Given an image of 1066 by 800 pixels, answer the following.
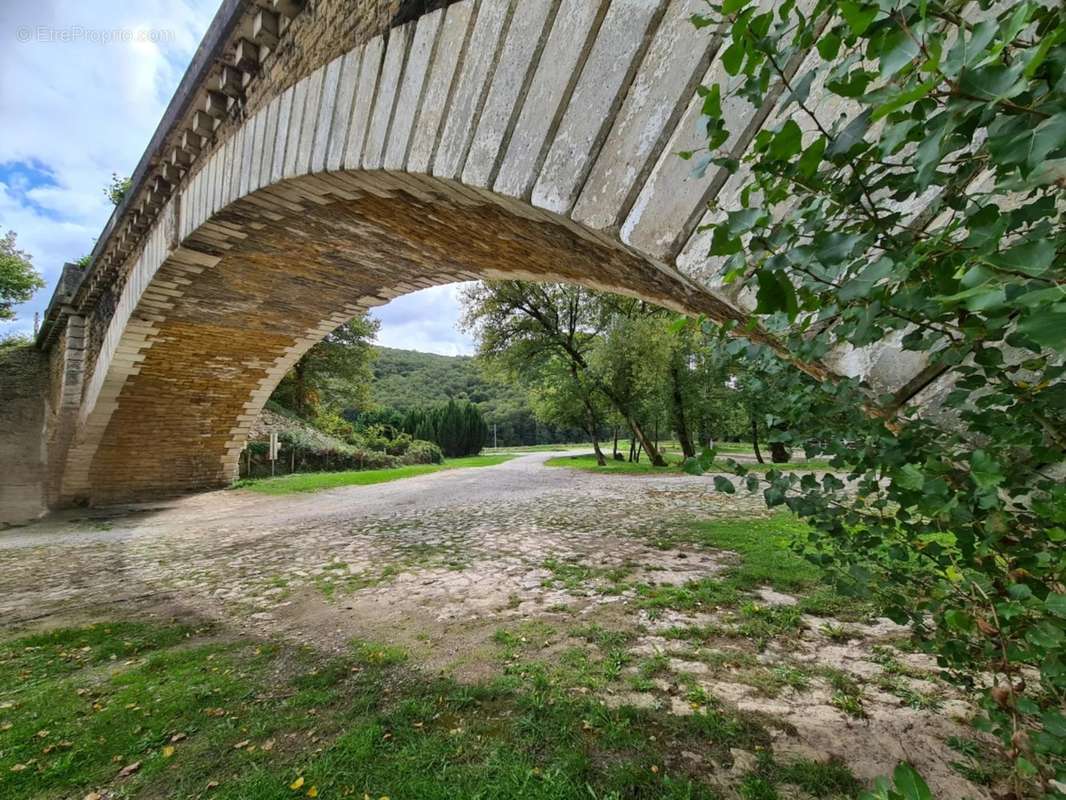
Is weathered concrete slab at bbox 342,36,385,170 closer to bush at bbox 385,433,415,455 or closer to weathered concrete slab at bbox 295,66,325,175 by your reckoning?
weathered concrete slab at bbox 295,66,325,175

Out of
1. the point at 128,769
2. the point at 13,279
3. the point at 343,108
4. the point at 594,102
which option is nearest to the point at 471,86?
the point at 594,102

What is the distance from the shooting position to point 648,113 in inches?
67.8

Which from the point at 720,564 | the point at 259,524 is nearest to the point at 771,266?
the point at 720,564

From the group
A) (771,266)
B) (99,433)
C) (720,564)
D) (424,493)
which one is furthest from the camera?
(424,493)

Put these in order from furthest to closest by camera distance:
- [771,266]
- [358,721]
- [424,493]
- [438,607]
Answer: [424,493]
[438,607]
[358,721]
[771,266]

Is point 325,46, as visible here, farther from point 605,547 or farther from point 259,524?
point 259,524

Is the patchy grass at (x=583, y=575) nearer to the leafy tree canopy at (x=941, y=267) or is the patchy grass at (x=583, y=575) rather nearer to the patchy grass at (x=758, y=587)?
the patchy grass at (x=758, y=587)

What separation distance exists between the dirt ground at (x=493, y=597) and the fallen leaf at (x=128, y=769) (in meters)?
1.16

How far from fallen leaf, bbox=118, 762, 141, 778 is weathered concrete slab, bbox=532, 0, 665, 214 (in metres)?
3.07

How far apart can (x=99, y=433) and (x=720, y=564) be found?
1208cm

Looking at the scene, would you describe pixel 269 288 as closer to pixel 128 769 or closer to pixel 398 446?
pixel 128 769

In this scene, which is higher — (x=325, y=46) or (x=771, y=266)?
(x=325, y=46)

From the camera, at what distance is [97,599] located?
4.54 m

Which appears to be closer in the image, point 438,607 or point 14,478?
point 438,607
